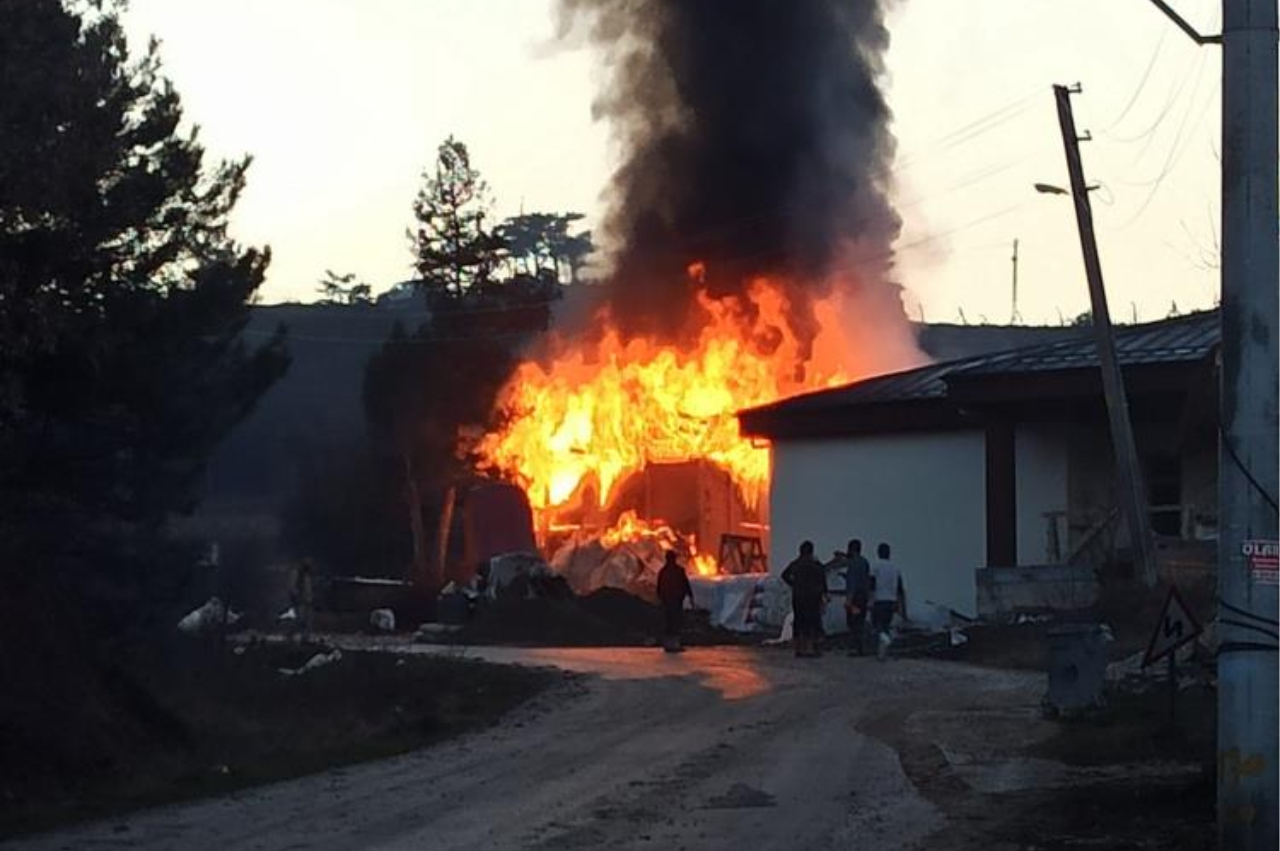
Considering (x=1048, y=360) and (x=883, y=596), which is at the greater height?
(x=1048, y=360)

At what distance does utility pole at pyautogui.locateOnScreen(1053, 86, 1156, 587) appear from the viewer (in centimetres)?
2717

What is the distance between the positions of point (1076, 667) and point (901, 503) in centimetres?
2017

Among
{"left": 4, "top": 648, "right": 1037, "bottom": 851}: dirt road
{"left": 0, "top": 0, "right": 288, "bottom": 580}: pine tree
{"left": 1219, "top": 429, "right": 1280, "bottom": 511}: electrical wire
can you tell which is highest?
{"left": 0, "top": 0, "right": 288, "bottom": 580}: pine tree

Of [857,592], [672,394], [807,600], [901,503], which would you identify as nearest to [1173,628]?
[857,592]

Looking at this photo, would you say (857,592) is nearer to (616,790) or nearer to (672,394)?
(616,790)

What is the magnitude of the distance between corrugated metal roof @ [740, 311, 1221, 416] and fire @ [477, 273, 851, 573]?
5.94 m

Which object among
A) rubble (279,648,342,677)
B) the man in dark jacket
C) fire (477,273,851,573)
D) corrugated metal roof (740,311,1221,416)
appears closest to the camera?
rubble (279,648,342,677)

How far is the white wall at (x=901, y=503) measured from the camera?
1417 inches

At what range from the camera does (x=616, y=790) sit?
13.7m

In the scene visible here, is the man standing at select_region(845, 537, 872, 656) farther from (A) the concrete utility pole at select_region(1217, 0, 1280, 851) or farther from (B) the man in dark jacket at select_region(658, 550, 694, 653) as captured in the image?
(A) the concrete utility pole at select_region(1217, 0, 1280, 851)

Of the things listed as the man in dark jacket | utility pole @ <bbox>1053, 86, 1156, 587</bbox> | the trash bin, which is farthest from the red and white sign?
the man in dark jacket

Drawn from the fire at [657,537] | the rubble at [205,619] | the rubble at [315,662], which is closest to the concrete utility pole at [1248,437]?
the rubble at [315,662]

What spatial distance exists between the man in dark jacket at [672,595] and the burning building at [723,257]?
49.0 ft

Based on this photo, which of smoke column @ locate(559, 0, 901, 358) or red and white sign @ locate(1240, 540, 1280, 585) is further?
smoke column @ locate(559, 0, 901, 358)
